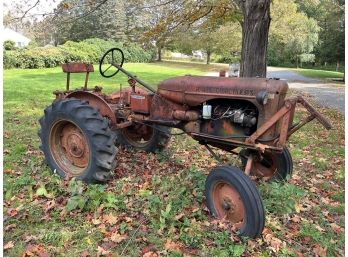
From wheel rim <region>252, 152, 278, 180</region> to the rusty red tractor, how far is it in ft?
0.04

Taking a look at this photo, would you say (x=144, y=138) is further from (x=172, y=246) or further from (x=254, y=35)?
(x=254, y=35)

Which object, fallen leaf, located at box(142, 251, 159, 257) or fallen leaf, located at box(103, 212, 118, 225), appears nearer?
fallen leaf, located at box(142, 251, 159, 257)

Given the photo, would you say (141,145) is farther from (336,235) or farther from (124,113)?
(336,235)

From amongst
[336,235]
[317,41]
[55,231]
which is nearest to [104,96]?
[55,231]

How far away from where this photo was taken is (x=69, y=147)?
16.3 feet

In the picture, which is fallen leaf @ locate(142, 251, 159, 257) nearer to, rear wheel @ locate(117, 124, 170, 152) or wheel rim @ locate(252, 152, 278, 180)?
wheel rim @ locate(252, 152, 278, 180)

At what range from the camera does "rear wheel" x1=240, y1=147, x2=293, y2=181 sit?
15.1ft

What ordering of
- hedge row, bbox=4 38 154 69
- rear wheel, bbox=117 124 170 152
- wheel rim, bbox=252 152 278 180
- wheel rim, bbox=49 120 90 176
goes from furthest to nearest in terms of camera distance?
hedge row, bbox=4 38 154 69 → rear wheel, bbox=117 124 170 152 → wheel rim, bbox=49 120 90 176 → wheel rim, bbox=252 152 278 180

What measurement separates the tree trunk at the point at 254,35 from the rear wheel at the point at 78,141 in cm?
529

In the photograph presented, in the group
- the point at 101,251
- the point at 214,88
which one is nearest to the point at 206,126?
the point at 214,88

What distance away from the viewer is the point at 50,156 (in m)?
5.03

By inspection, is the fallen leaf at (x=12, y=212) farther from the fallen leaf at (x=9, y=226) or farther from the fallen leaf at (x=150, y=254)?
A: the fallen leaf at (x=150, y=254)

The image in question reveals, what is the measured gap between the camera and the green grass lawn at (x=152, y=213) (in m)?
3.43

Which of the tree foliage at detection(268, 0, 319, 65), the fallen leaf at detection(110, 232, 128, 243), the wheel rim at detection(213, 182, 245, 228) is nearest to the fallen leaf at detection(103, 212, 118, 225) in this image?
the fallen leaf at detection(110, 232, 128, 243)
